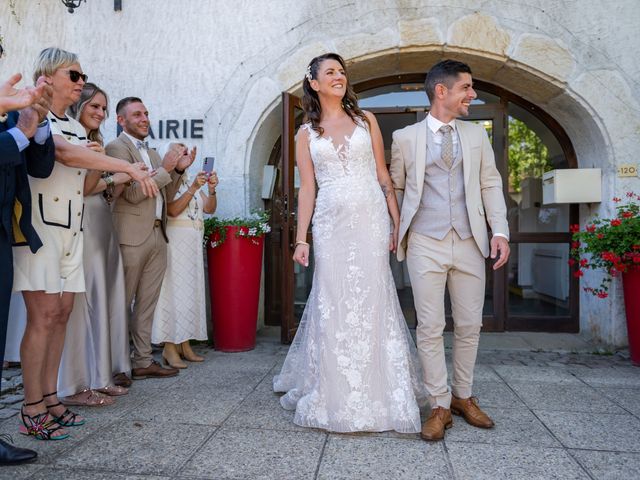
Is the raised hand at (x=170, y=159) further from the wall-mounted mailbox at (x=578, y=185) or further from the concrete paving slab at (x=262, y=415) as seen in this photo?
the wall-mounted mailbox at (x=578, y=185)

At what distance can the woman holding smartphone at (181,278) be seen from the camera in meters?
4.23

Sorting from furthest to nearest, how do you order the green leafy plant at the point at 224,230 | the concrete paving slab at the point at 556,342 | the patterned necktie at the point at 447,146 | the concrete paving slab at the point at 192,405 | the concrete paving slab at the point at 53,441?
1. the concrete paving slab at the point at 556,342
2. the green leafy plant at the point at 224,230
3. the concrete paving slab at the point at 192,405
4. the patterned necktie at the point at 447,146
5. the concrete paving slab at the point at 53,441

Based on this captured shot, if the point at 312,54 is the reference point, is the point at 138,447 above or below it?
below

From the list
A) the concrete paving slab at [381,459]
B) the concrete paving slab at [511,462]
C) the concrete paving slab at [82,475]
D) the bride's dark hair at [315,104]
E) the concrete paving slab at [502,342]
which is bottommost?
the concrete paving slab at [502,342]

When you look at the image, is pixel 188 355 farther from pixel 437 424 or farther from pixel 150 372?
pixel 437 424

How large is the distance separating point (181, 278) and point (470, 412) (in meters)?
2.53

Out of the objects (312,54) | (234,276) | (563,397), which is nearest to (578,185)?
(563,397)

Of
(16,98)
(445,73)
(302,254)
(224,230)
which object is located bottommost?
(302,254)

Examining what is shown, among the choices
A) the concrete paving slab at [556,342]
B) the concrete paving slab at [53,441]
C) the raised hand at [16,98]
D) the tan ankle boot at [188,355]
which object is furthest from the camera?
the concrete paving slab at [556,342]

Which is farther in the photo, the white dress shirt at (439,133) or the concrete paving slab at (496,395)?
the concrete paving slab at (496,395)

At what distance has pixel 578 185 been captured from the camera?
4988 mm

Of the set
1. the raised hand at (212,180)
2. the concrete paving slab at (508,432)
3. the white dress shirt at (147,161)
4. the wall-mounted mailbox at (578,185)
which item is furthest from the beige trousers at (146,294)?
the wall-mounted mailbox at (578,185)

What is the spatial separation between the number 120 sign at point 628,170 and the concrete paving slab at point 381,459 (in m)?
3.53

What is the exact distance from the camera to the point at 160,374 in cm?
393
